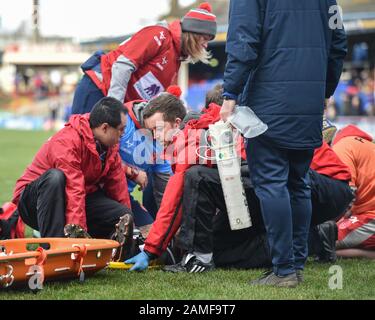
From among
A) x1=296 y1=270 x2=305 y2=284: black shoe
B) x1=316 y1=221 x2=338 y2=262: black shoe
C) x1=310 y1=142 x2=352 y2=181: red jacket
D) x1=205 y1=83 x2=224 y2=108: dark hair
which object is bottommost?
x1=316 y1=221 x2=338 y2=262: black shoe

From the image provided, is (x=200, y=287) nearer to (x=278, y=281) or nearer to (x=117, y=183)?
(x=278, y=281)

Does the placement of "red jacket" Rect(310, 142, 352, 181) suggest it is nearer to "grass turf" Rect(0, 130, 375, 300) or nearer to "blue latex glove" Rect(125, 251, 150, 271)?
"grass turf" Rect(0, 130, 375, 300)

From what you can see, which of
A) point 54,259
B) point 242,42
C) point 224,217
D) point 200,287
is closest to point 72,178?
point 54,259

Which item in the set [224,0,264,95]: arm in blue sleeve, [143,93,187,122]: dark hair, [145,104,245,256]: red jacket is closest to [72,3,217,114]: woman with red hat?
[143,93,187,122]: dark hair

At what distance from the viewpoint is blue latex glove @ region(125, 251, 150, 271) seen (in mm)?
4801

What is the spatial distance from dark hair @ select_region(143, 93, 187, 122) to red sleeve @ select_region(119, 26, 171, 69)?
75 cm

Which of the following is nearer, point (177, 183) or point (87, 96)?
point (177, 183)

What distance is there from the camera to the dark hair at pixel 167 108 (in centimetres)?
537

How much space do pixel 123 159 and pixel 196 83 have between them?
67.0 feet

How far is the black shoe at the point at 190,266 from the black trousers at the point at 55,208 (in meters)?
0.62

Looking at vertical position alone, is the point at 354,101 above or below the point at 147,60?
below

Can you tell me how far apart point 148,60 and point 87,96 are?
0.57 metres

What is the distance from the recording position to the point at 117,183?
5410 millimetres
